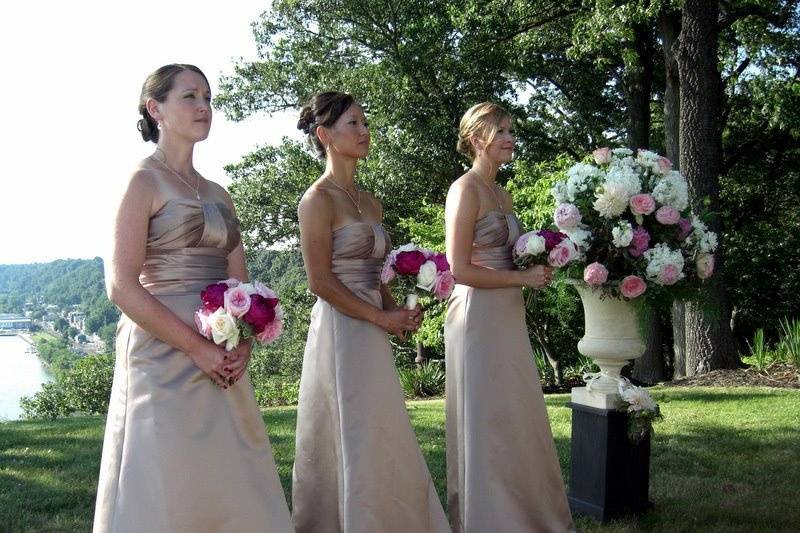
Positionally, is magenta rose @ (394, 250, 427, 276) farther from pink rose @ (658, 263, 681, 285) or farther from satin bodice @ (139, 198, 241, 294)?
pink rose @ (658, 263, 681, 285)

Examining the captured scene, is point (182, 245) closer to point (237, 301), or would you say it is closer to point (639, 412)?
point (237, 301)

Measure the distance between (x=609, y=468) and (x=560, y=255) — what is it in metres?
1.58

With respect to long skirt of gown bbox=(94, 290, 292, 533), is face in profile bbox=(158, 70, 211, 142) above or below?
above

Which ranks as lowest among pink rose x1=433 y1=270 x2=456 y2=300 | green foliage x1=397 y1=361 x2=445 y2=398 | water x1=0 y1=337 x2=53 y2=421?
water x1=0 y1=337 x2=53 y2=421

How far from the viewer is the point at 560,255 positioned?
4.84 meters

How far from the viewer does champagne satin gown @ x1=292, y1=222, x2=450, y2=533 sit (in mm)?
4184

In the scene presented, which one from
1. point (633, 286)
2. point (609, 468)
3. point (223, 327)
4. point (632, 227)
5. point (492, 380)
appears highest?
point (632, 227)

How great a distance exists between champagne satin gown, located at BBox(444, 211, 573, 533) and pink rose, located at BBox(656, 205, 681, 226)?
986 mm

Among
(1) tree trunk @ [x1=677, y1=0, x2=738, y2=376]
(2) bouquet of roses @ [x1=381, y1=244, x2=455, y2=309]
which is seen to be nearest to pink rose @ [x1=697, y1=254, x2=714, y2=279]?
(2) bouquet of roses @ [x1=381, y1=244, x2=455, y2=309]

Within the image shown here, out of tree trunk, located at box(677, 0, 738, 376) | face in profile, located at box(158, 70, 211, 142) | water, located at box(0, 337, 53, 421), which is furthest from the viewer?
water, located at box(0, 337, 53, 421)

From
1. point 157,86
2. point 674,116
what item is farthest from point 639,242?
point 674,116

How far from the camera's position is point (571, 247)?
4.89 meters

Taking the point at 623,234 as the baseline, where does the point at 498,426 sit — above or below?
below

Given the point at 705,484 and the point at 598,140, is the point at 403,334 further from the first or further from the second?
the point at 598,140
